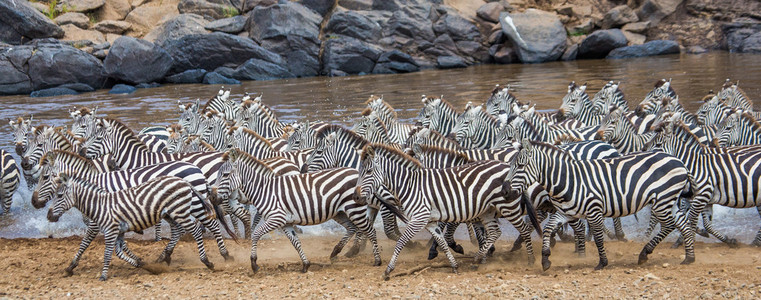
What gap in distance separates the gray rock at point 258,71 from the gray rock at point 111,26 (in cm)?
804

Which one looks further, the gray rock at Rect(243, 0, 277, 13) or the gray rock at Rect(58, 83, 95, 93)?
the gray rock at Rect(243, 0, 277, 13)

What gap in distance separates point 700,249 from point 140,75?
1038 inches

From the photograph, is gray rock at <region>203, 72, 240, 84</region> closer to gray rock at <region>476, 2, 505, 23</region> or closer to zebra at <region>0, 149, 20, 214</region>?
gray rock at <region>476, 2, 505, 23</region>

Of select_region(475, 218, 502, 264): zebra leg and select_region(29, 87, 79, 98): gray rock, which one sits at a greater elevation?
select_region(29, 87, 79, 98): gray rock

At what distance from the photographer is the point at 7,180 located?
11.5 m

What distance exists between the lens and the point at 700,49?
35219 millimetres

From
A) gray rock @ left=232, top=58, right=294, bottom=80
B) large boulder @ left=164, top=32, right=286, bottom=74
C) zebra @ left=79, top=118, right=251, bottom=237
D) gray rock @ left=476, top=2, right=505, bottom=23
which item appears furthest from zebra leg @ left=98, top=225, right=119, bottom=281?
gray rock @ left=476, top=2, right=505, bottom=23

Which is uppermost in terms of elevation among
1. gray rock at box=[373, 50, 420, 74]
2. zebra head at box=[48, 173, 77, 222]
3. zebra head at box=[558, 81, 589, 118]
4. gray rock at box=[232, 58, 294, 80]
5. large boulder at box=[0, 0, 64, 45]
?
large boulder at box=[0, 0, 64, 45]

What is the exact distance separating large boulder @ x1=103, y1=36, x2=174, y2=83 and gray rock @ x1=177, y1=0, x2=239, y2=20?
242 inches

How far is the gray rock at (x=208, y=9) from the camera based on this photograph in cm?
3646

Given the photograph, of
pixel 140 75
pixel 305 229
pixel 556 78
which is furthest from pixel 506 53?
pixel 305 229

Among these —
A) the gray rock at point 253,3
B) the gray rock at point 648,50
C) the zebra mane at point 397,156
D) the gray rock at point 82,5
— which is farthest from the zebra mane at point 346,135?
the gray rock at point 82,5

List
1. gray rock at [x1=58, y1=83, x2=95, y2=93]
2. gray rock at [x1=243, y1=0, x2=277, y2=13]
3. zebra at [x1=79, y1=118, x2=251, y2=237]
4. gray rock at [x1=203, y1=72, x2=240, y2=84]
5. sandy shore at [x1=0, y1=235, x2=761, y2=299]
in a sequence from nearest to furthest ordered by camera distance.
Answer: sandy shore at [x1=0, y1=235, x2=761, y2=299], zebra at [x1=79, y1=118, x2=251, y2=237], gray rock at [x1=58, y1=83, x2=95, y2=93], gray rock at [x1=203, y1=72, x2=240, y2=84], gray rock at [x1=243, y1=0, x2=277, y2=13]

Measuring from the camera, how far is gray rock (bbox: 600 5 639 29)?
36594mm
